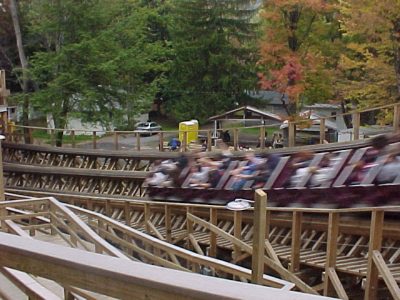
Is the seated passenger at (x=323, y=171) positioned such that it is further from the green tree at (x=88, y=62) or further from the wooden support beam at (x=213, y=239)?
the green tree at (x=88, y=62)

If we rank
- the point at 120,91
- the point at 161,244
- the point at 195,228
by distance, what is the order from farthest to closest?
1. the point at 120,91
2. the point at 195,228
3. the point at 161,244

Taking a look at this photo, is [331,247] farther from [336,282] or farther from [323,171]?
[323,171]

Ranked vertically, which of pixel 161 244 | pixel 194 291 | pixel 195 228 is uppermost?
pixel 194 291

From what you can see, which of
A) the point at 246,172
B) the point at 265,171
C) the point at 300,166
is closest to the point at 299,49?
the point at 246,172

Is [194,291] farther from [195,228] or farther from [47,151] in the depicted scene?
[47,151]

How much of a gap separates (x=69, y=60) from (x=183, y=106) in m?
11.3

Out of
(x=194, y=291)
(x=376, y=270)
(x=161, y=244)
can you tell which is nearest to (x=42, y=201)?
(x=161, y=244)

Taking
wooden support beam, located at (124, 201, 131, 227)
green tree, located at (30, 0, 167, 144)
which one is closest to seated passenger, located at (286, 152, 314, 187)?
wooden support beam, located at (124, 201, 131, 227)

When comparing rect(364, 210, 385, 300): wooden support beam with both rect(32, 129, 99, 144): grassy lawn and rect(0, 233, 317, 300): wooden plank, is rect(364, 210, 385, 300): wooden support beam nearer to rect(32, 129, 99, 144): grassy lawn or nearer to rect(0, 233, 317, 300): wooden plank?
rect(0, 233, 317, 300): wooden plank

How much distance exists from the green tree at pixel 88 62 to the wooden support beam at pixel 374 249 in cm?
1388

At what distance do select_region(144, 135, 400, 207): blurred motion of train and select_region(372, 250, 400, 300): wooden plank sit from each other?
1.13m

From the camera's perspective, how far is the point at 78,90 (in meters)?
19.5

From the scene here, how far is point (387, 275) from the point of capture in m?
6.41

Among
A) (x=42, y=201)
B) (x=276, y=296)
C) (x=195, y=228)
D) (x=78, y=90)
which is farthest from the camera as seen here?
(x=78, y=90)
